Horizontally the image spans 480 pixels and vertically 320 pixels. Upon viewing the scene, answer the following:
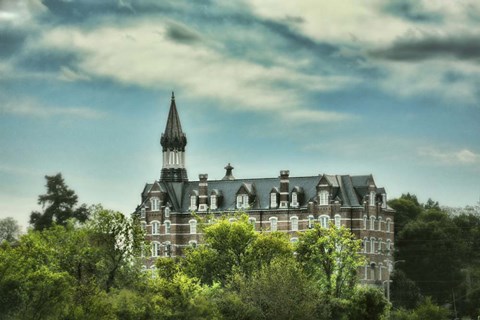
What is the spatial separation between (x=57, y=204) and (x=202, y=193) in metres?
17.2

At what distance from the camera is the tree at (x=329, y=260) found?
103 m

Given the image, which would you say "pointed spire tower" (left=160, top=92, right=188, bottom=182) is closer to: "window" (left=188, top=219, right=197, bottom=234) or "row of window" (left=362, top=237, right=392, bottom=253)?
"window" (left=188, top=219, right=197, bottom=234)

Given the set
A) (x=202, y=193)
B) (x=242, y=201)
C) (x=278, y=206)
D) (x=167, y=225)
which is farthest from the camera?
(x=167, y=225)

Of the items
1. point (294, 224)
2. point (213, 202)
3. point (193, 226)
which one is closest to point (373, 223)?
point (294, 224)

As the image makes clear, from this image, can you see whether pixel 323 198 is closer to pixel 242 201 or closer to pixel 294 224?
pixel 294 224

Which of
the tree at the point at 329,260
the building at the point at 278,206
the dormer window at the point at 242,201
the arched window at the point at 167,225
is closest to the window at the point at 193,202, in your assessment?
the building at the point at 278,206

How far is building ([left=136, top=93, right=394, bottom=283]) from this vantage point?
463 ft

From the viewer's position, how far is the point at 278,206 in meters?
146

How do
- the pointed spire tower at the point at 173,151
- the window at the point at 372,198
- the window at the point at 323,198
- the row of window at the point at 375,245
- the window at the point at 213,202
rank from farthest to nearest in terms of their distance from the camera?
the pointed spire tower at the point at 173,151
the window at the point at 213,202
the window at the point at 372,198
the row of window at the point at 375,245
the window at the point at 323,198

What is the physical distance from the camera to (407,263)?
153000mm

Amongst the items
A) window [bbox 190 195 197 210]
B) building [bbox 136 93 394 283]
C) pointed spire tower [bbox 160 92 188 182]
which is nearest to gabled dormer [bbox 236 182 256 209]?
building [bbox 136 93 394 283]

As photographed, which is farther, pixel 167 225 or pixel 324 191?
pixel 167 225

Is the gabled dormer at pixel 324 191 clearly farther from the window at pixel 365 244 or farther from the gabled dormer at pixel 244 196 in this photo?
the gabled dormer at pixel 244 196

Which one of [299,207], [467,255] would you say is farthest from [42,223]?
[467,255]
